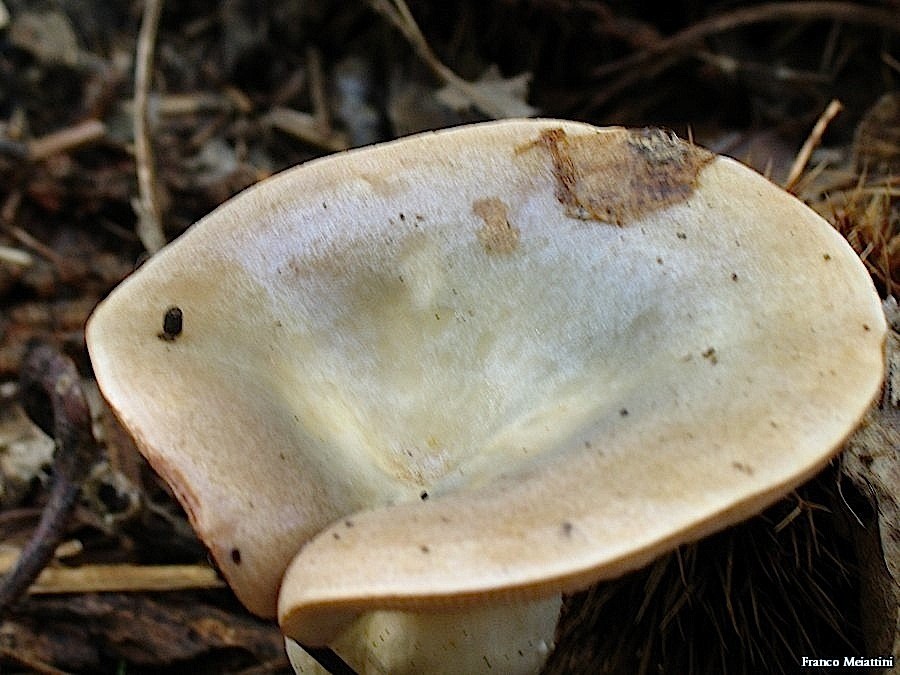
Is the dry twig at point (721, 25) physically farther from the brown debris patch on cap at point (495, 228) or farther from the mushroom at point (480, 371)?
the brown debris patch on cap at point (495, 228)

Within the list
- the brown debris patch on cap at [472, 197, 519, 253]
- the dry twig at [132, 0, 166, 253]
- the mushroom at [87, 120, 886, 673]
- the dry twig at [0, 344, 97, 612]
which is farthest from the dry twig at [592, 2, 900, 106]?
the dry twig at [0, 344, 97, 612]

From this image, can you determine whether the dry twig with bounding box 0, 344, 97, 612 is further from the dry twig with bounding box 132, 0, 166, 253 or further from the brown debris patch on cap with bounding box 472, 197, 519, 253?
the dry twig with bounding box 132, 0, 166, 253

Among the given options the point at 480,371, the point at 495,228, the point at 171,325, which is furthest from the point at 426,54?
the point at 171,325

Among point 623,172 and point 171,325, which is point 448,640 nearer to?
point 171,325

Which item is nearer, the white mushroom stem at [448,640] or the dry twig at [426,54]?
the white mushroom stem at [448,640]

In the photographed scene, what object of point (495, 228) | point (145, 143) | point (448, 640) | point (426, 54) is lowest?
point (448, 640)

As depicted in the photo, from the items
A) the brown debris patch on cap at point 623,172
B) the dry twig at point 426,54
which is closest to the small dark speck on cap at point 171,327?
the brown debris patch on cap at point 623,172

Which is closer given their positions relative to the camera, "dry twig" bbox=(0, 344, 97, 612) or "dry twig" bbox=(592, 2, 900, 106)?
"dry twig" bbox=(0, 344, 97, 612)

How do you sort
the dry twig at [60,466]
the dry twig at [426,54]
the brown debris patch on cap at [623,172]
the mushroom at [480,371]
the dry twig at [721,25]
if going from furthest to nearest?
the dry twig at [721,25] < the dry twig at [426,54] < the dry twig at [60,466] < the brown debris patch on cap at [623,172] < the mushroom at [480,371]
